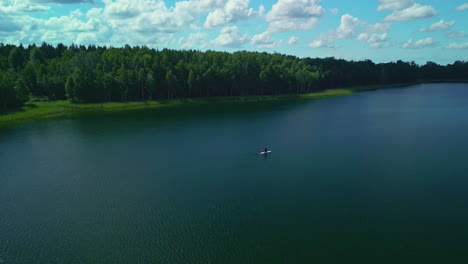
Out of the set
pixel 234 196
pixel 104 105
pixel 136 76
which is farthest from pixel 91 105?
pixel 234 196

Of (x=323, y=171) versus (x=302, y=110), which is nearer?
(x=323, y=171)

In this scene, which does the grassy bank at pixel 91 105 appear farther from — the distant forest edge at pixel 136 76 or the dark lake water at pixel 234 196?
the dark lake water at pixel 234 196

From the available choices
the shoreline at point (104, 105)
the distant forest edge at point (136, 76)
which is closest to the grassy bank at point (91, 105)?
the shoreline at point (104, 105)

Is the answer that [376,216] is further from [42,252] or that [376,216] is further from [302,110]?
[302,110]

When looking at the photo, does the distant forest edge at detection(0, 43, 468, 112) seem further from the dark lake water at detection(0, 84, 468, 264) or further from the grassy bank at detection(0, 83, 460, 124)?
the dark lake water at detection(0, 84, 468, 264)

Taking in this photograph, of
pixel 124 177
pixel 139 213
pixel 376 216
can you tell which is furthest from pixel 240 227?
pixel 124 177
